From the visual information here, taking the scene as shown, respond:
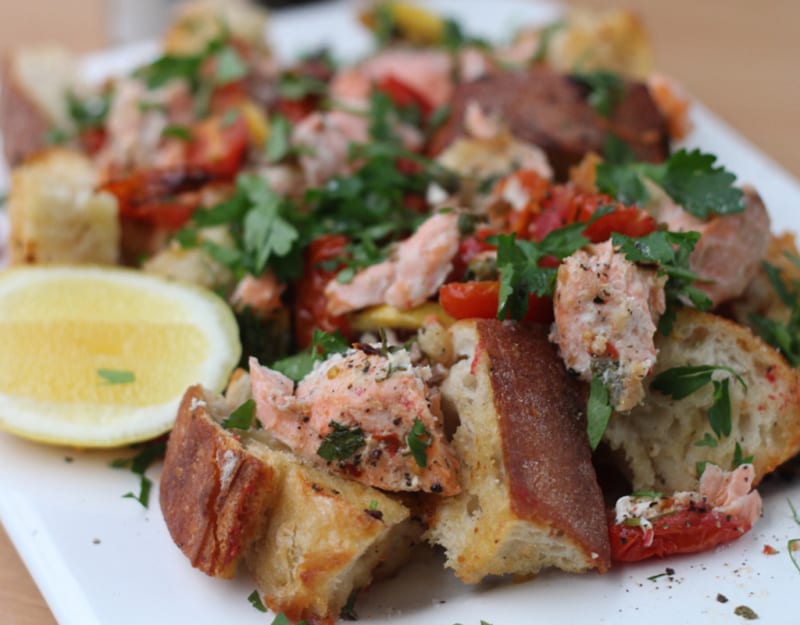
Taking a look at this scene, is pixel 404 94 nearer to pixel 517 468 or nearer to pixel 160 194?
pixel 160 194

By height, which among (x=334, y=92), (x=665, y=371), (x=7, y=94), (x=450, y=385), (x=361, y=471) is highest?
(x=665, y=371)

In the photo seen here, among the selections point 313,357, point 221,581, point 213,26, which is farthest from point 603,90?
point 221,581

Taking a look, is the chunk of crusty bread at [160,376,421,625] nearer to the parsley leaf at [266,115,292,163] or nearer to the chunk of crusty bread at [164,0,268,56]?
the parsley leaf at [266,115,292,163]

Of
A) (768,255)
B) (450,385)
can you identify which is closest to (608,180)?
(768,255)

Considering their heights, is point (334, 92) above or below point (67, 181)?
above

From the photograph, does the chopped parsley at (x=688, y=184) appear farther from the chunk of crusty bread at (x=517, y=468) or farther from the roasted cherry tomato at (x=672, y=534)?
the roasted cherry tomato at (x=672, y=534)

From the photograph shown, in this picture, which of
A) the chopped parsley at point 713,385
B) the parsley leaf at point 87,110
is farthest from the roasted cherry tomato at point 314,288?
the parsley leaf at point 87,110

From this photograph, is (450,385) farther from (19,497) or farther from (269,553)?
(19,497)
